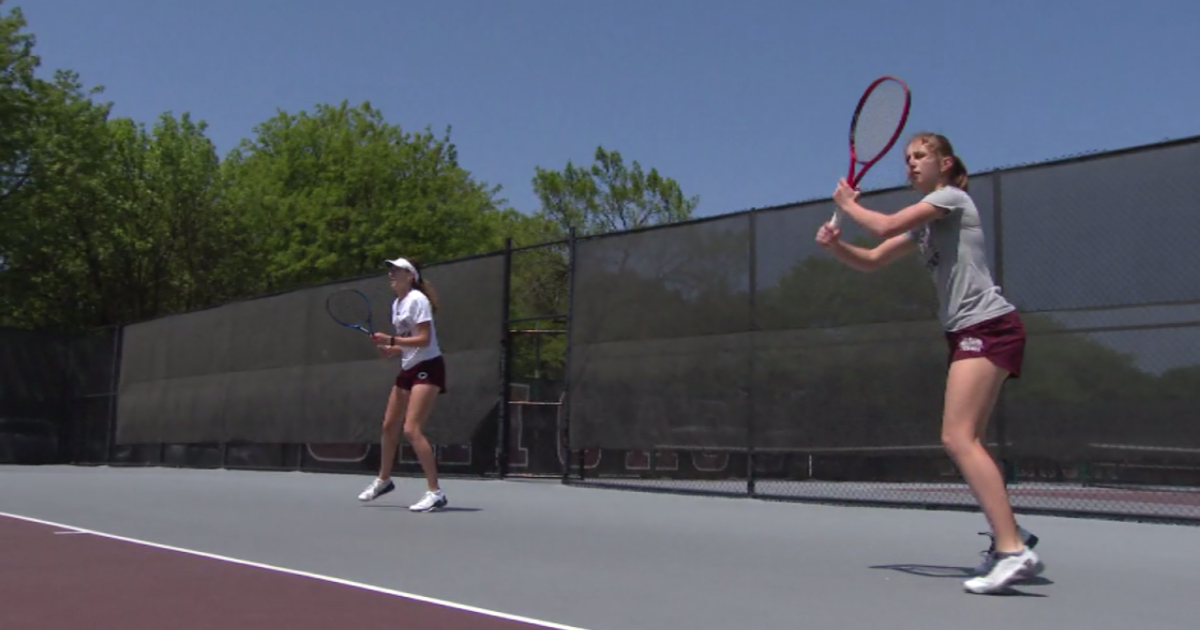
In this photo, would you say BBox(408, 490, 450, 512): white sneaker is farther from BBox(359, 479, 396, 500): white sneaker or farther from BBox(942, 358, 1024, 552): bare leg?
BBox(942, 358, 1024, 552): bare leg

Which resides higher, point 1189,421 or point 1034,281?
point 1034,281

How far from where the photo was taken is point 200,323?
14805 mm

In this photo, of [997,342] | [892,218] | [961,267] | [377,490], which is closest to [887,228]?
[892,218]

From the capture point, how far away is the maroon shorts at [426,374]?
707cm

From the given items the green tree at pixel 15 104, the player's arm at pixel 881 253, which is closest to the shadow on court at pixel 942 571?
the player's arm at pixel 881 253

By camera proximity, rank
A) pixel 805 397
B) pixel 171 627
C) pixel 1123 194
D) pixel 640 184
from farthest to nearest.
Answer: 1. pixel 640 184
2. pixel 805 397
3. pixel 1123 194
4. pixel 171 627

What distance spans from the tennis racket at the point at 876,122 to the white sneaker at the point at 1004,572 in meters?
1.65

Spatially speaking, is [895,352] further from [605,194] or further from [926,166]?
[605,194]

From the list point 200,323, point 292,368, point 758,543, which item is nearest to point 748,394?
point 758,543

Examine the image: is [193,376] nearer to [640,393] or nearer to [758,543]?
[640,393]

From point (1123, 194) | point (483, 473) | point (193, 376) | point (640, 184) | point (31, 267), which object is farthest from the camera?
point (640, 184)

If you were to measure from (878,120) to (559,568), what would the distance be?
7.71 feet

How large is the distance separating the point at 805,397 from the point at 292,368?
7162mm

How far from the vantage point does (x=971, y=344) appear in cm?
388
